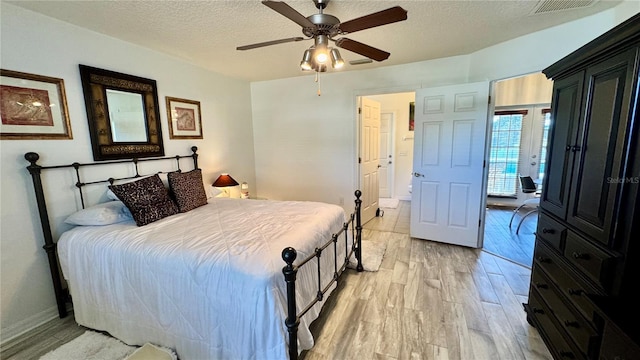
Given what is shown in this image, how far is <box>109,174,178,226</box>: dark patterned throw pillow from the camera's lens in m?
2.20

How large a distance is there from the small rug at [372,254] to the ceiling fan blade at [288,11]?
2.32 meters

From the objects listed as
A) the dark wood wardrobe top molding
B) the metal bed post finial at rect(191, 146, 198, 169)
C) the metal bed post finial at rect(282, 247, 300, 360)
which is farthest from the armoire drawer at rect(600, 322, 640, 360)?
the metal bed post finial at rect(191, 146, 198, 169)

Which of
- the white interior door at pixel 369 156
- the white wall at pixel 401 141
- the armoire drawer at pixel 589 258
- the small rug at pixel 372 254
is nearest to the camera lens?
the armoire drawer at pixel 589 258

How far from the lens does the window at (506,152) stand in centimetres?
510

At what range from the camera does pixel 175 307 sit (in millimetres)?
1621

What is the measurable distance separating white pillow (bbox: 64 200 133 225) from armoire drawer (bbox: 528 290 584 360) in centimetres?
323

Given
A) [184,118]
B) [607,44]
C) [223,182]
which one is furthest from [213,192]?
[607,44]

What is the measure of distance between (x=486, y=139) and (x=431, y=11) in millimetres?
1741

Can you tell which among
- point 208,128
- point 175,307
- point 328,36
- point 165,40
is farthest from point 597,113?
point 208,128

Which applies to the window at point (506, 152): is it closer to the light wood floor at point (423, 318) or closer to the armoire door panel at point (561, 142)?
the light wood floor at point (423, 318)

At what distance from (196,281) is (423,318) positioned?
1.73m

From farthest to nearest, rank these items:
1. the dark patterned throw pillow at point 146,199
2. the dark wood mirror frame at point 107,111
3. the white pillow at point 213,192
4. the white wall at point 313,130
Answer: the white wall at point 313,130 < the white pillow at point 213,192 < the dark wood mirror frame at point 107,111 < the dark patterned throw pillow at point 146,199

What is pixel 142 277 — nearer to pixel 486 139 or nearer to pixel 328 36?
pixel 328 36

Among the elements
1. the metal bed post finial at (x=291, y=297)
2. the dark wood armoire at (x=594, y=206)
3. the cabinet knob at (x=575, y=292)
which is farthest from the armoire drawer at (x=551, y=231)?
the metal bed post finial at (x=291, y=297)
